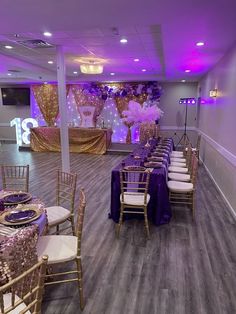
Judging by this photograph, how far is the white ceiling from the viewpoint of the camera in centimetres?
269

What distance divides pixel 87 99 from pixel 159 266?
8.78 metres

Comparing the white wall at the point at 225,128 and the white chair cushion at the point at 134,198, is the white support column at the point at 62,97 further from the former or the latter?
the white wall at the point at 225,128

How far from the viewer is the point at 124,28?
3.64 metres

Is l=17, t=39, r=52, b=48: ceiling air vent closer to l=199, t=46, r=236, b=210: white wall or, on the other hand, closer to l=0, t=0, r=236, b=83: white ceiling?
l=0, t=0, r=236, b=83: white ceiling

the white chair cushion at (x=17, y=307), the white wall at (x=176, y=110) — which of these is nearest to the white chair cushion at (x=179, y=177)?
the white chair cushion at (x=17, y=307)

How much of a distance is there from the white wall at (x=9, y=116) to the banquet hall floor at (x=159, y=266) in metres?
8.19

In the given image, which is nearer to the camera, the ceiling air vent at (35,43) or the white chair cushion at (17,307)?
the white chair cushion at (17,307)

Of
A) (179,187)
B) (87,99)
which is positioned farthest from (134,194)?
(87,99)

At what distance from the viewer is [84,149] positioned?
29.4 feet

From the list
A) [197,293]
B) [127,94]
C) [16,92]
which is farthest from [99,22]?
[16,92]

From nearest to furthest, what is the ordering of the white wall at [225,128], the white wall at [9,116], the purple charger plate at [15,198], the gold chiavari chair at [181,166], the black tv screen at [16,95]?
the purple charger plate at [15,198] → the white wall at [225,128] → the gold chiavari chair at [181,166] → the black tv screen at [16,95] → the white wall at [9,116]

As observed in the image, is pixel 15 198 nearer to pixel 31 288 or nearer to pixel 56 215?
pixel 56 215

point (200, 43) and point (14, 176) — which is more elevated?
point (200, 43)

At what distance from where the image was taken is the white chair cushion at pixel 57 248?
6.48ft
